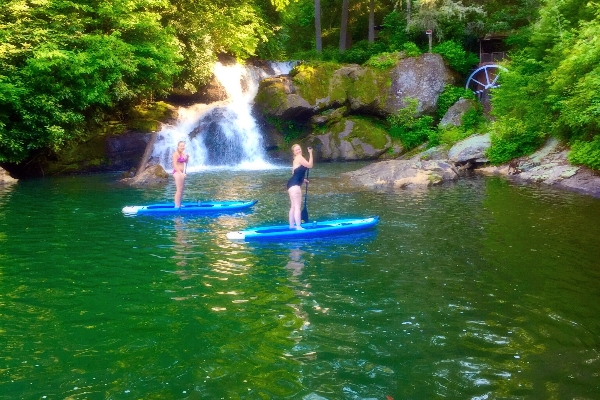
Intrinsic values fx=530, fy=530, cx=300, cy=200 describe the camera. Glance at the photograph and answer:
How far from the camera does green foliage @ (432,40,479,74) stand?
2556cm

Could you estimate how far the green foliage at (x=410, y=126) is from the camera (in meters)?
23.8

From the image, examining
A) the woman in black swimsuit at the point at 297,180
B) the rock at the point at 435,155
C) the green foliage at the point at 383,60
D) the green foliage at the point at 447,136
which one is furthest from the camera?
the green foliage at the point at 383,60

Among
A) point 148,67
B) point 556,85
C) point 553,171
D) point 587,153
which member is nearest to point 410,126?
point 556,85


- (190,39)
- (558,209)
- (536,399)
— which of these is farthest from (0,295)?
(190,39)

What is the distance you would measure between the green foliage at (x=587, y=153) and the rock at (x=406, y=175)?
334 cm

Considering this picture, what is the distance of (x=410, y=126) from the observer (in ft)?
78.8

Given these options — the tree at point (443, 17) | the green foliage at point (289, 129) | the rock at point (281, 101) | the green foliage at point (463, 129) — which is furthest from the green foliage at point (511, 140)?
the tree at point (443, 17)

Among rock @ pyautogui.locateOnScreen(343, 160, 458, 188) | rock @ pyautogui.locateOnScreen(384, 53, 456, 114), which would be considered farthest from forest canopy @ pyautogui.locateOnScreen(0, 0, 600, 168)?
rock @ pyautogui.locateOnScreen(384, 53, 456, 114)

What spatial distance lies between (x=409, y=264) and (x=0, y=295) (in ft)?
17.4

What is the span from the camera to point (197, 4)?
919 inches

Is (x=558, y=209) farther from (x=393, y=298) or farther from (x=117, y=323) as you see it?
(x=117, y=323)

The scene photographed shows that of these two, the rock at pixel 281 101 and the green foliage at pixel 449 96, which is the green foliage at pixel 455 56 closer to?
the green foliage at pixel 449 96

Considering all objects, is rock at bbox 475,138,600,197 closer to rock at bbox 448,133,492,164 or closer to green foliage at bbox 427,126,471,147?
rock at bbox 448,133,492,164

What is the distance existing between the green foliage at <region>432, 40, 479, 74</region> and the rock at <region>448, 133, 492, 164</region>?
7.17 metres
